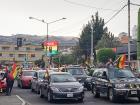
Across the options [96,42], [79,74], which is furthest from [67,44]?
[79,74]

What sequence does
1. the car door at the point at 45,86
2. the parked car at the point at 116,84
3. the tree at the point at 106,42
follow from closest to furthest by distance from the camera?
the parked car at the point at 116,84 → the car door at the point at 45,86 → the tree at the point at 106,42

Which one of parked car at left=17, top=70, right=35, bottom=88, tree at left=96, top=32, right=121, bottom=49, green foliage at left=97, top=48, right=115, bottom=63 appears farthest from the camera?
tree at left=96, top=32, right=121, bottom=49

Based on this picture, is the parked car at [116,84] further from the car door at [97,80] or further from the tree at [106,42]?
the tree at [106,42]

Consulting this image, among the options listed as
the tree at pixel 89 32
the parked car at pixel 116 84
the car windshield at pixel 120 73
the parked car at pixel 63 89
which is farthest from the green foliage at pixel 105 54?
the parked car at pixel 63 89

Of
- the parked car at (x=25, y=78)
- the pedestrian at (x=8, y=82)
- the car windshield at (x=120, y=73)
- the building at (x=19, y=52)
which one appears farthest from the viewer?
the building at (x=19, y=52)

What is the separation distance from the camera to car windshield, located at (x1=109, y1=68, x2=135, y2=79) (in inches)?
885

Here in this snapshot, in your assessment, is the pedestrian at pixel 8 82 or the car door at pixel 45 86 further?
the pedestrian at pixel 8 82

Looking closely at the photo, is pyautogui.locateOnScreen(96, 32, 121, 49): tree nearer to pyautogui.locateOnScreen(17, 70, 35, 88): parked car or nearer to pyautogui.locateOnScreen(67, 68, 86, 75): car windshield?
pyautogui.locateOnScreen(17, 70, 35, 88): parked car

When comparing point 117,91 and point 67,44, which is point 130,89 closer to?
point 117,91

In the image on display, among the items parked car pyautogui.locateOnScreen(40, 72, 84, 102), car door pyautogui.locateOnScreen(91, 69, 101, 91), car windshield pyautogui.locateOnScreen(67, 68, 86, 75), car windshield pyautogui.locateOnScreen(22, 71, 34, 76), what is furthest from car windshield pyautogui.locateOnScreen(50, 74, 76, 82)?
car windshield pyautogui.locateOnScreen(22, 71, 34, 76)

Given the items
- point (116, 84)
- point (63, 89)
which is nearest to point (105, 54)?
point (116, 84)

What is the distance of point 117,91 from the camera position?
69.4 ft

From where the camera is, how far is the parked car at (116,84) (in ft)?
69.1

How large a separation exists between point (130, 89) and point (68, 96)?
2.76 m
